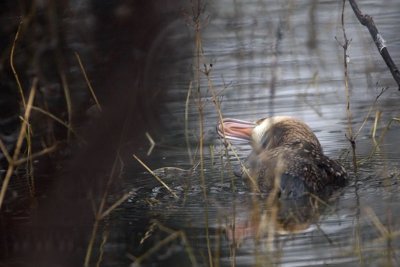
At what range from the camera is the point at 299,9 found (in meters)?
12.8

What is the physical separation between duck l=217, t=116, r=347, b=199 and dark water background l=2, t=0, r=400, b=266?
5.6 inches

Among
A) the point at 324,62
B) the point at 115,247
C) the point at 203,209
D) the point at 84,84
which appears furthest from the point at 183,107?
the point at 115,247

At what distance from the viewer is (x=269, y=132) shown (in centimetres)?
855

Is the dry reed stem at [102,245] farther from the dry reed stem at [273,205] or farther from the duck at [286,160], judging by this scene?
the duck at [286,160]

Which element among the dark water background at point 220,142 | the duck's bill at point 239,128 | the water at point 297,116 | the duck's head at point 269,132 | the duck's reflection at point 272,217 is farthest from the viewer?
the duck's bill at point 239,128

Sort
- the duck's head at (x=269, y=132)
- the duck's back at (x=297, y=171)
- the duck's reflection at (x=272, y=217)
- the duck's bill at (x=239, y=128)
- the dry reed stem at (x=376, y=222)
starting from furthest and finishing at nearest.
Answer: the duck's bill at (x=239, y=128) → the duck's head at (x=269, y=132) → the duck's back at (x=297, y=171) → the duck's reflection at (x=272, y=217) → the dry reed stem at (x=376, y=222)

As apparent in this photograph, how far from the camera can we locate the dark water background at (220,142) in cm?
632

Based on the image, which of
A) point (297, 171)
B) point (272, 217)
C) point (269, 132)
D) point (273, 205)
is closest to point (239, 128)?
point (269, 132)

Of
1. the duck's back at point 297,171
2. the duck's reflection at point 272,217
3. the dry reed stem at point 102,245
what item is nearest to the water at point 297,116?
the duck's reflection at point 272,217

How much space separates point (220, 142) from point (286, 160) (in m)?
1.29

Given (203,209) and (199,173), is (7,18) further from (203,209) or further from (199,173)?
(203,209)

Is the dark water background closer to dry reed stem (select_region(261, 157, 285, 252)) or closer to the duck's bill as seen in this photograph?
dry reed stem (select_region(261, 157, 285, 252))

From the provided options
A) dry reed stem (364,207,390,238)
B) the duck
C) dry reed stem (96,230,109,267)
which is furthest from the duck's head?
dry reed stem (96,230,109,267)

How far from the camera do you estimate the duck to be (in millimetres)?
7348
